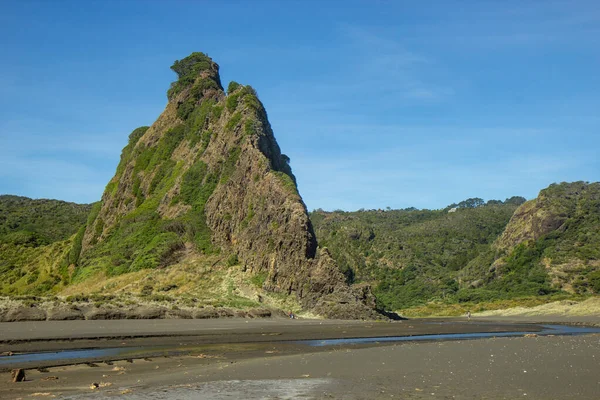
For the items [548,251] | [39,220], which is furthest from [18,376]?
[39,220]

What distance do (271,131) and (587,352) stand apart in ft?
187

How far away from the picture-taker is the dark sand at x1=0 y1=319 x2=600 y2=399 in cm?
1314

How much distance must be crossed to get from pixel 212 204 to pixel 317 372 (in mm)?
49866

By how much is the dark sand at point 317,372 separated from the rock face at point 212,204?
24.6 m

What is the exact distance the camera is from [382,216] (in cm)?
19212

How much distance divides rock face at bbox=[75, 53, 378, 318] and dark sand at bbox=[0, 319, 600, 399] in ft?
80.7

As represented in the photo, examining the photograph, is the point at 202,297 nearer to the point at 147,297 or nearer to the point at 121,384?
the point at 147,297

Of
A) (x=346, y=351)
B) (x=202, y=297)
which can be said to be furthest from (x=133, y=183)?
(x=346, y=351)

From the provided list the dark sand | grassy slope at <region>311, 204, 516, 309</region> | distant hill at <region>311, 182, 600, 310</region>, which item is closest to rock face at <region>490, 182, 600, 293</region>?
distant hill at <region>311, 182, 600, 310</region>

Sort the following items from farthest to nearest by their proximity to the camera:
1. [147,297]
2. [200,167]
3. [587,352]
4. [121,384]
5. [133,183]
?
[133,183] → [200,167] → [147,297] → [587,352] → [121,384]

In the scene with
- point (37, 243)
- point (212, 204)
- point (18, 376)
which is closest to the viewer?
point (18, 376)

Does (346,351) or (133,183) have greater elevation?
(133,183)

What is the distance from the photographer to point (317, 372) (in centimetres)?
1669

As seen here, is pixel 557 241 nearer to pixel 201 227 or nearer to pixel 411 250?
pixel 411 250
